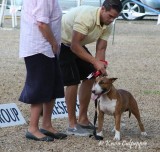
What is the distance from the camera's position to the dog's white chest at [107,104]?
5.60m

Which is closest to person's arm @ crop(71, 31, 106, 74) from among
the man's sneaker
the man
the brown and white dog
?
the man

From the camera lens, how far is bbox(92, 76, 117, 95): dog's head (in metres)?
5.48

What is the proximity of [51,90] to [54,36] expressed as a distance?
0.52 metres

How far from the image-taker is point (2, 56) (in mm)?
11992

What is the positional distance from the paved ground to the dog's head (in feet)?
1.62

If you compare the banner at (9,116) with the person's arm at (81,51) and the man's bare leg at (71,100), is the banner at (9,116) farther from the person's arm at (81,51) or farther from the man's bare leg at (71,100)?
the person's arm at (81,51)

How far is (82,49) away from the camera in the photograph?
18.4 feet

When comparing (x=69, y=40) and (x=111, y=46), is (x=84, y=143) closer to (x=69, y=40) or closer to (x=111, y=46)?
(x=69, y=40)

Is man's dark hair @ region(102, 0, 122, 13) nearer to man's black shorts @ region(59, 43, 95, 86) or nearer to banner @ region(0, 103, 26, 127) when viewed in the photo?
man's black shorts @ region(59, 43, 95, 86)

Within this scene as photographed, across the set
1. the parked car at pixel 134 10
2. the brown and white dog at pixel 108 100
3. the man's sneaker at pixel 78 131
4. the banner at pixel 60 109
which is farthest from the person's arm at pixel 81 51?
the parked car at pixel 134 10

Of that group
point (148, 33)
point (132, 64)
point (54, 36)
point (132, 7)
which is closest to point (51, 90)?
point (54, 36)

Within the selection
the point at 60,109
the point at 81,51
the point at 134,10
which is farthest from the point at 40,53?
the point at 134,10

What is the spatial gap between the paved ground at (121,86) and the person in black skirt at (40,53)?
30 centimetres

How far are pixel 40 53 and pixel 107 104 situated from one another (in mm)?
869
